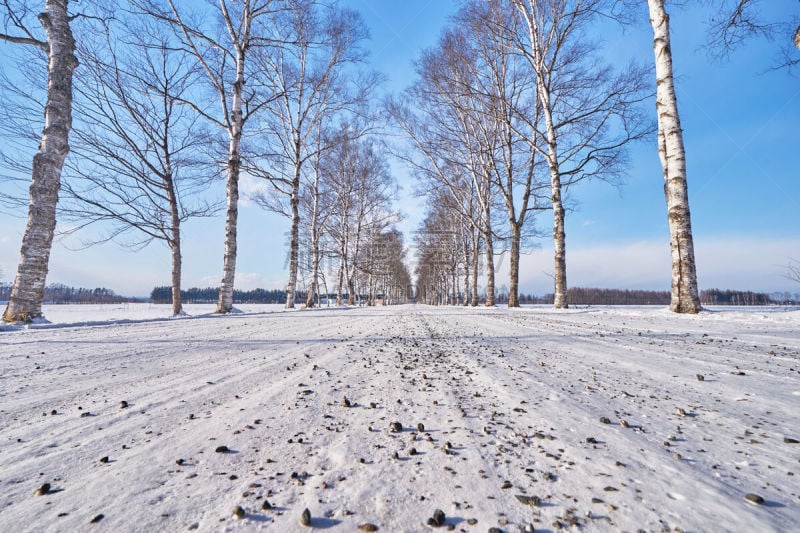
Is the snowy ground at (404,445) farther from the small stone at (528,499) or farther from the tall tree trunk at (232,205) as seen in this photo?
the tall tree trunk at (232,205)

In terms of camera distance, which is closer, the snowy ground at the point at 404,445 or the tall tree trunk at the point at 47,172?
the snowy ground at the point at 404,445

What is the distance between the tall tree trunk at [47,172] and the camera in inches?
179

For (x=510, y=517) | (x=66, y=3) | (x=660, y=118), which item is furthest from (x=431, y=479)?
(x=66, y=3)

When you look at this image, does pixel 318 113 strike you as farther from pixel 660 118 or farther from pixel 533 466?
pixel 533 466

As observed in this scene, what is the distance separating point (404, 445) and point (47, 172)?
686cm

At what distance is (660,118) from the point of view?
5574 millimetres

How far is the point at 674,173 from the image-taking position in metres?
5.25

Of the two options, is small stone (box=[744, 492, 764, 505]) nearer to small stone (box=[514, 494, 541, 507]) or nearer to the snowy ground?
the snowy ground

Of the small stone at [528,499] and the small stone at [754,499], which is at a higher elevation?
the small stone at [754,499]

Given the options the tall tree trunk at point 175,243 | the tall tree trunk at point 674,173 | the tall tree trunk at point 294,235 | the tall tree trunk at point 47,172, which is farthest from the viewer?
the tall tree trunk at point 294,235

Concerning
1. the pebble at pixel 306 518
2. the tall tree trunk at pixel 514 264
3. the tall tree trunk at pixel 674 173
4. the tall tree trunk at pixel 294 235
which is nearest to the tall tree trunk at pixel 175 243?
the tall tree trunk at pixel 294 235

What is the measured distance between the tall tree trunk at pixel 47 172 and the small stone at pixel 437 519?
647 cm

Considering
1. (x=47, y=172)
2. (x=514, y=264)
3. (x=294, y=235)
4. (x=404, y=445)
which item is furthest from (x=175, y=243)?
(x=404, y=445)

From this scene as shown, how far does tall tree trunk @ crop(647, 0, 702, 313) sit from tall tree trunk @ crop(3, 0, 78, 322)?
9691 mm
